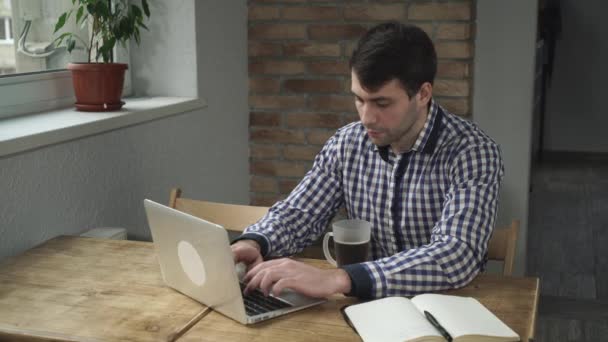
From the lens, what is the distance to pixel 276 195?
319 cm

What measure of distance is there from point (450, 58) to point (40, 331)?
2.00m

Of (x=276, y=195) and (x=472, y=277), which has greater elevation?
(x=472, y=277)

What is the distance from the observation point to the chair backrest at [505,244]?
67.5 inches

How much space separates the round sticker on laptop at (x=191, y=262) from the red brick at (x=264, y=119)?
1778 millimetres

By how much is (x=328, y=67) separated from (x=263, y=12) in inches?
13.8

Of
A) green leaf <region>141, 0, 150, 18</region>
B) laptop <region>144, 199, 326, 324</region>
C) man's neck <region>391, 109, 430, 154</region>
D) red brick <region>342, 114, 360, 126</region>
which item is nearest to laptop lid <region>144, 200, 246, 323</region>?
laptop <region>144, 199, 326, 324</region>

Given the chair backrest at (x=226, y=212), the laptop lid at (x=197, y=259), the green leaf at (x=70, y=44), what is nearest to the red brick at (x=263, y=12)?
the green leaf at (x=70, y=44)

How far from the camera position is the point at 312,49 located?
118 inches

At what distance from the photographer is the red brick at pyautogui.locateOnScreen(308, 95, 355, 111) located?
2998 millimetres

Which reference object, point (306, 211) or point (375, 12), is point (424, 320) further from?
point (375, 12)

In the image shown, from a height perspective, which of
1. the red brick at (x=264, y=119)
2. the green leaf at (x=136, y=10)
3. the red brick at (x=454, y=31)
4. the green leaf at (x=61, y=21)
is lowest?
the red brick at (x=264, y=119)

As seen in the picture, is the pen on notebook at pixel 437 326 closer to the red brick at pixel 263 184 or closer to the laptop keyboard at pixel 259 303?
the laptop keyboard at pixel 259 303

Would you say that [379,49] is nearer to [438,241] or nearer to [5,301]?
[438,241]

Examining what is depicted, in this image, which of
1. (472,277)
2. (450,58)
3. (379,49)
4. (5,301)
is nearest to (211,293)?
(5,301)
